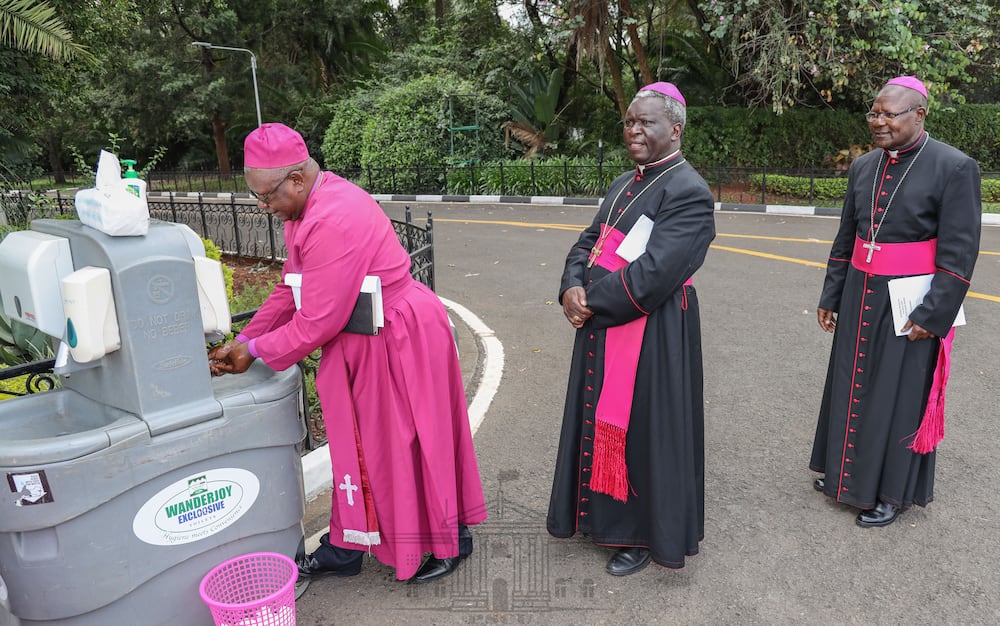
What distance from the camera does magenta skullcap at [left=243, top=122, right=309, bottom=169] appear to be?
2.67 m

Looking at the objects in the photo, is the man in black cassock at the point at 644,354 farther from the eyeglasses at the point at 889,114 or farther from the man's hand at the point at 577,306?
the eyeglasses at the point at 889,114

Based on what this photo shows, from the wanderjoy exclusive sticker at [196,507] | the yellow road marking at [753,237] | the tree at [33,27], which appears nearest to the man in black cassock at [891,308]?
the wanderjoy exclusive sticker at [196,507]

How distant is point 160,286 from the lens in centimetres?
241

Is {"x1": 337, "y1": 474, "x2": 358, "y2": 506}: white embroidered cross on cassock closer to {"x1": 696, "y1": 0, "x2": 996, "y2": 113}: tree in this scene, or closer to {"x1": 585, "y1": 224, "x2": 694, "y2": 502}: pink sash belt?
{"x1": 585, "y1": 224, "x2": 694, "y2": 502}: pink sash belt

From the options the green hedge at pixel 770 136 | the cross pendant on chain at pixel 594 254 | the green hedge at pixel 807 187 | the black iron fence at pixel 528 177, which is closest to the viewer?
the cross pendant on chain at pixel 594 254

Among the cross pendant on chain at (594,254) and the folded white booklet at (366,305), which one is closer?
the folded white booklet at (366,305)

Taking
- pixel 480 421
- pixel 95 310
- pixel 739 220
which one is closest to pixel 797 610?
pixel 480 421

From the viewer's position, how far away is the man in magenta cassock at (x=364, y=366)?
108 inches

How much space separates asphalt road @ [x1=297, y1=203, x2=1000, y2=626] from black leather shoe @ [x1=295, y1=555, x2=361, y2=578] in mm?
38

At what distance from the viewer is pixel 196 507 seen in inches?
102

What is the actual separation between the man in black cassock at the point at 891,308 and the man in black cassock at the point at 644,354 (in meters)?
0.92

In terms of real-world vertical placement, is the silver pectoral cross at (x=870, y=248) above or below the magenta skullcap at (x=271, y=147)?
below

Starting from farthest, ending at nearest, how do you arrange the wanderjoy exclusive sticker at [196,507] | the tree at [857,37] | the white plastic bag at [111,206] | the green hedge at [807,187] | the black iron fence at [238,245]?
the green hedge at [807,187] → the tree at [857,37] → the black iron fence at [238,245] → the wanderjoy exclusive sticker at [196,507] → the white plastic bag at [111,206]

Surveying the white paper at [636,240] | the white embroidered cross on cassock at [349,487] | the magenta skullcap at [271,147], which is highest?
the magenta skullcap at [271,147]
